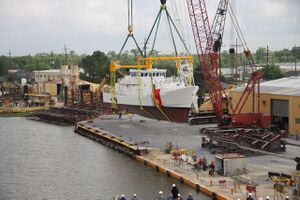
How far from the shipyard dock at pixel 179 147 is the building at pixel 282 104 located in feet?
8.54

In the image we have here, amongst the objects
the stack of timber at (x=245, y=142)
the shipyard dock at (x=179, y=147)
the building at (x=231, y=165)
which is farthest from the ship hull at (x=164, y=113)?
the building at (x=231, y=165)

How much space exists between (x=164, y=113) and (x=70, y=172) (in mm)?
18887

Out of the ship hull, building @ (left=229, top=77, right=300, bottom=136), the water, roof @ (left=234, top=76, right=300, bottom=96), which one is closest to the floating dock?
the water

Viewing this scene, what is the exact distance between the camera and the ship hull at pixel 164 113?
42750 millimetres

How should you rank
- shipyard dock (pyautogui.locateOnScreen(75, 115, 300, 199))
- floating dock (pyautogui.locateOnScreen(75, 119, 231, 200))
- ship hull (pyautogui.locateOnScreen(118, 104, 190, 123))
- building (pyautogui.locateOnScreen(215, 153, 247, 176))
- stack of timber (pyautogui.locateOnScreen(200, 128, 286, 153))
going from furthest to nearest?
ship hull (pyautogui.locateOnScreen(118, 104, 190, 123))
stack of timber (pyautogui.locateOnScreen(200, 128, 286, 153))
building (pyautogui.locateOnScreen(215, 153, 247, 176))
floating dock (pyautogui.locateOnScreen(75, 119, 231, 200))
shipyard dock (pyautogui.locateOnScreen(75, 115, 300, 199))

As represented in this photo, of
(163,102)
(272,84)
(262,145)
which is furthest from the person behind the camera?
(163,102)

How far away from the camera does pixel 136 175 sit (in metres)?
24.9

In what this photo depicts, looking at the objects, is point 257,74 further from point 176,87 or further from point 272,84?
point 176,87

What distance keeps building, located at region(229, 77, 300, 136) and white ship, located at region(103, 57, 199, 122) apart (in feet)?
16.7

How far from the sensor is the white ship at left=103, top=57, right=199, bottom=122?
139 feet

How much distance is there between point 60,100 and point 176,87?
30325 millimetres

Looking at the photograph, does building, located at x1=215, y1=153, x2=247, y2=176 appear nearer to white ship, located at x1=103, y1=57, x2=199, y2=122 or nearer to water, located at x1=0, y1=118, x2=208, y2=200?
water, located at x1=0, y1=118, x2=208, y2=200

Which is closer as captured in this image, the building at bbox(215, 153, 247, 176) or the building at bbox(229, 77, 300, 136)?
the building at bbox(215, 153, 247, 176)

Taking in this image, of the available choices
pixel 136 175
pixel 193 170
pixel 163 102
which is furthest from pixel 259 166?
pixel 163 102
